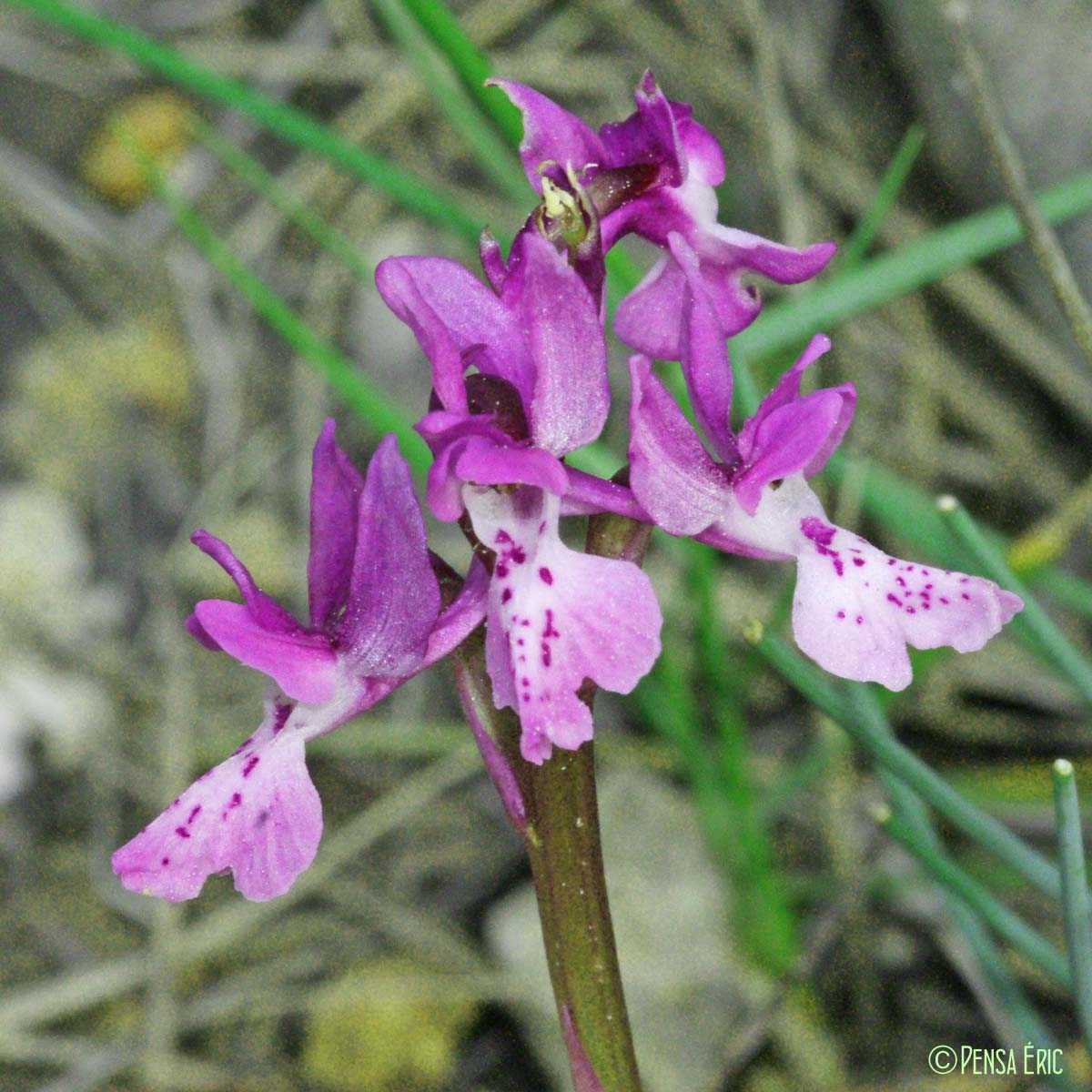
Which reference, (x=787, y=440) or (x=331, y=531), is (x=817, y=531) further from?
(x=331, y=531)

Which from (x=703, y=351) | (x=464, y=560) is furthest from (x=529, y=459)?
(x=464, y=560)

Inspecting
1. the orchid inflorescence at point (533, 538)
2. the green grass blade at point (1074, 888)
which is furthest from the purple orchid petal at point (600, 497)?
the green grass blade at point (1074, 888)

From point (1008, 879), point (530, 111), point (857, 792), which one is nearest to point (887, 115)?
point (857, 792)

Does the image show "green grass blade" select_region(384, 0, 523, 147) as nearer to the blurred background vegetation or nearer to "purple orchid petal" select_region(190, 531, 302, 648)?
the blurred background vegetation

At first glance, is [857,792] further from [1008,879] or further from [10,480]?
[10,480]

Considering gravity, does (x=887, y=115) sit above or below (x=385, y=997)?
above

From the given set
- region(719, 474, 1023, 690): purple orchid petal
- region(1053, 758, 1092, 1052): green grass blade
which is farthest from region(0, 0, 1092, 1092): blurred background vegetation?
region(719, 474, 1023, 690): purple orchid petal
